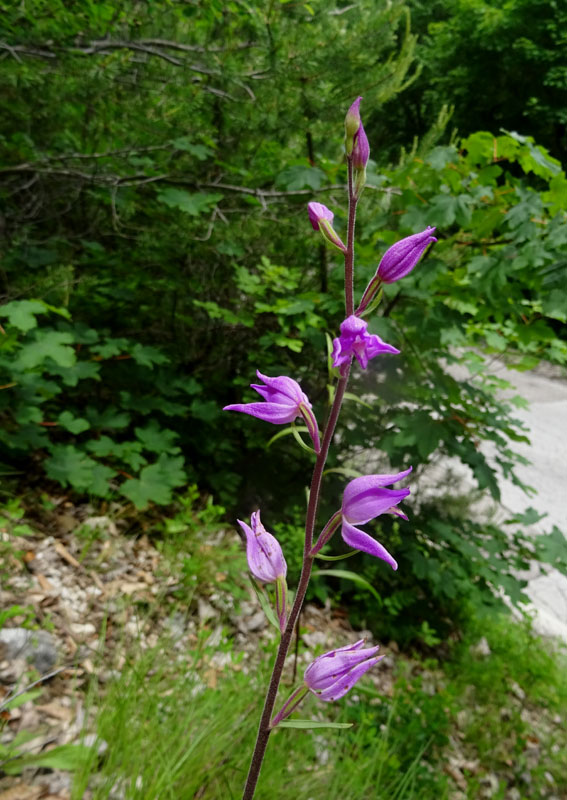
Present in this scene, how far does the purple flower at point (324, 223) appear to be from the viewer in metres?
0.91

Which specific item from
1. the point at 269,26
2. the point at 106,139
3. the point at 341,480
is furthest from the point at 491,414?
the point at 106,139

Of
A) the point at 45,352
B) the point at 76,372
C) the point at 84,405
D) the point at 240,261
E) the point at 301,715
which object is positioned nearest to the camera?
the point at 301,715

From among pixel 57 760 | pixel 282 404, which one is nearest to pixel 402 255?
pixel 282 404

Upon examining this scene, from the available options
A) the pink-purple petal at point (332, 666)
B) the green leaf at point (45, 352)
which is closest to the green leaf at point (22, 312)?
the green leaf at point (45, 352)

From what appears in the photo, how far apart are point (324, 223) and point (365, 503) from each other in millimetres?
531

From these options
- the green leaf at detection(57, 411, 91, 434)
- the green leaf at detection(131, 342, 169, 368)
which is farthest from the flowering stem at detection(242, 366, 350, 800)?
the green leaf at detection(131, 342, 169, 368)

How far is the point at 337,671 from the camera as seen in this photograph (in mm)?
877

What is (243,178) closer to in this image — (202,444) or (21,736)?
(202,444)

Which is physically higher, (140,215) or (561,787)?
Answer: (140,215)

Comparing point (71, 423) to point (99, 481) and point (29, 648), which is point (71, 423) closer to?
point (99, 481)

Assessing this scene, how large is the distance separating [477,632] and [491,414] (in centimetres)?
170

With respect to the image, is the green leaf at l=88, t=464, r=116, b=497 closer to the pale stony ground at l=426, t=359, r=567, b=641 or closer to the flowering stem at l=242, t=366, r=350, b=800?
the flowering stem at l=242, t=366, r=350, b=800

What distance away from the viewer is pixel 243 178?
9.83 feet

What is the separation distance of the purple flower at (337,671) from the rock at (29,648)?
54.2 inches
